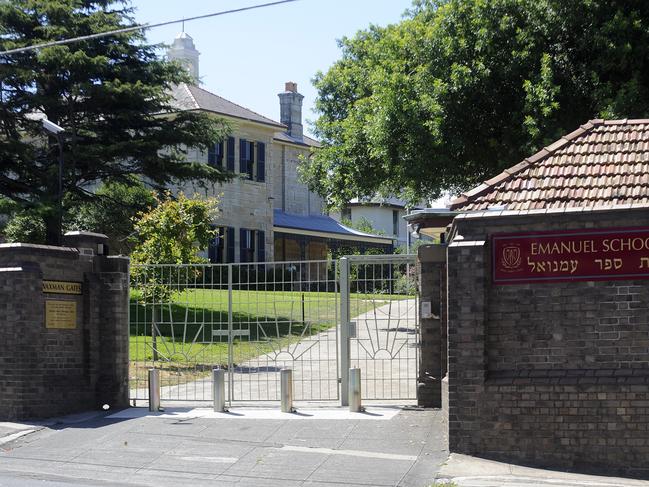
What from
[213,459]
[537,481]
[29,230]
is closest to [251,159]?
[29,230]

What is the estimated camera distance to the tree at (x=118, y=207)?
2762 centimetres

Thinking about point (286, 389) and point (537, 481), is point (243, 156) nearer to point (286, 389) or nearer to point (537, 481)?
point (286, 389)

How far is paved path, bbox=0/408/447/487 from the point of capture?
10.5 meters

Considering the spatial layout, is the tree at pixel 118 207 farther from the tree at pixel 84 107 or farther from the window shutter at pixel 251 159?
the window shutter at pixel 251 159

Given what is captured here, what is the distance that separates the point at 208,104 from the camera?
131 ft

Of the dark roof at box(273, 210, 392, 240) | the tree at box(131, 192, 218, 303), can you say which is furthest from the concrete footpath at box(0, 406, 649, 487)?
the dark roof at box(273, 210, 392, 240)

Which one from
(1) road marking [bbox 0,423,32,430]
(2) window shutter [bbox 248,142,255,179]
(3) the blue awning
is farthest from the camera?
(3) the blue awning

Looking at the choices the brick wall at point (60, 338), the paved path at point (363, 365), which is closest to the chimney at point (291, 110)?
the paved path at point (363, 365)

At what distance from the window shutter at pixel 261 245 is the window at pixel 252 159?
2445 mm

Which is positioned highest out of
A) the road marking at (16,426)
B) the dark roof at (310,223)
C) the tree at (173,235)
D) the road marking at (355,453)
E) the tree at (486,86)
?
the tree at (486,86)

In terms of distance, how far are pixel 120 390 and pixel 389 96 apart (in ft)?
39.0

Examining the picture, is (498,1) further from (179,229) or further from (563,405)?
(563,405)

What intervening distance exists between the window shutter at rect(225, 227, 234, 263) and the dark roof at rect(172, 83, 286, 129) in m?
4.87

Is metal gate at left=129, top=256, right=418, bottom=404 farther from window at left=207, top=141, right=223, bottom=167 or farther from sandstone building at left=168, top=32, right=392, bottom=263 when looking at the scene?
window at left=207, top=141, right=223, bottom=167
